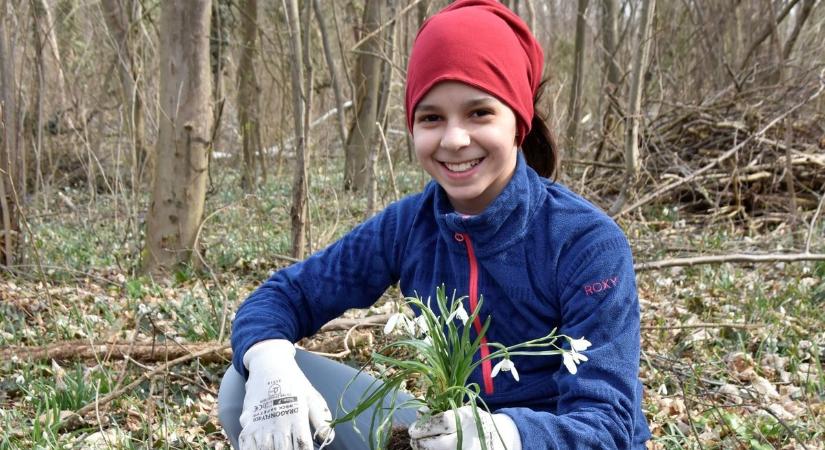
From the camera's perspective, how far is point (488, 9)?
6.66 ft

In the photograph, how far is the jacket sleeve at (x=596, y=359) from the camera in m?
1.54

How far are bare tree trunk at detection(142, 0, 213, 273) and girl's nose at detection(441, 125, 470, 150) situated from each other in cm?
384

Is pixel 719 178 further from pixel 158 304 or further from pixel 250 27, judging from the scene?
pixel 250 27

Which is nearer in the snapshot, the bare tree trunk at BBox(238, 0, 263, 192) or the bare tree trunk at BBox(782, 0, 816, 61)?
Result: the bare tree trunk at BBox(782, 0, 816, 61)

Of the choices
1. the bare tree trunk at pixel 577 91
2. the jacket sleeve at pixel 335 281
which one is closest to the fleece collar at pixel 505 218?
the jacket sleeve at pixel 335 281

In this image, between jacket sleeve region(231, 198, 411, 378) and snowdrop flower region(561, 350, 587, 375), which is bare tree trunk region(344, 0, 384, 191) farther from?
snowdrop flower region(561, 350, 587, 375)

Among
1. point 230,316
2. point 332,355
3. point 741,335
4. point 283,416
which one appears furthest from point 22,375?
point 741,335

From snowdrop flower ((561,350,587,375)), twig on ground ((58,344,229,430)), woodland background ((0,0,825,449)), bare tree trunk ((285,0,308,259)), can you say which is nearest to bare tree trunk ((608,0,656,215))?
woodland background ((0,0,825,449))

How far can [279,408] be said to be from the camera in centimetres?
189

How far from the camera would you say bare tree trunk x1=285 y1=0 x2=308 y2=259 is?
4555 mm

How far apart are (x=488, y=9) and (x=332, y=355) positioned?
6.69ft

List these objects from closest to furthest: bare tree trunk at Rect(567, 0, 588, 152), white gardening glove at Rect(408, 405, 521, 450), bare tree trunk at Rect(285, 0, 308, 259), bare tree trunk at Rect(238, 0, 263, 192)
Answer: white gardening glove at Rect(408, 405, 521, 450)
bare tree trunk at Rect(285, 0, 308, 259)
bare tree trunk at Rect(567, 0, 588, 152)
bare tree trunk at Rect(238, 0, 263, 192)

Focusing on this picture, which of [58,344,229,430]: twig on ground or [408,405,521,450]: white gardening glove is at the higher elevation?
[408,405,521,450]: white gardening glove

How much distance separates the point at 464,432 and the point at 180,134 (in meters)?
4.41
